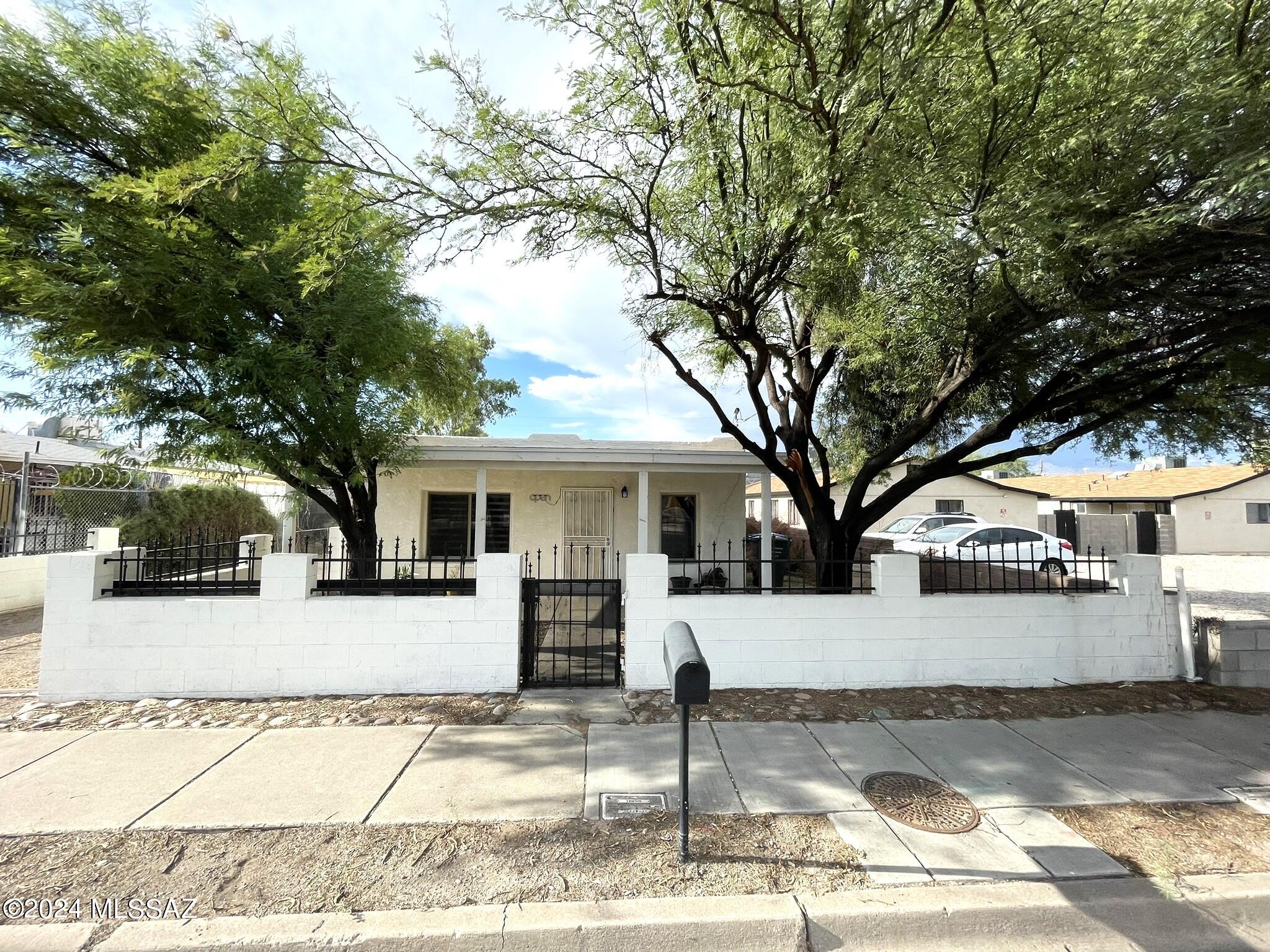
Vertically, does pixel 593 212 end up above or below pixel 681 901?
above

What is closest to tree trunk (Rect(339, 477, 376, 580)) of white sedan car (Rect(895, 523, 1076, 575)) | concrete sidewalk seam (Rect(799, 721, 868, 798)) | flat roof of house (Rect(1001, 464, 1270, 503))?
concrete sidewalk seam (Rect(799, 721, 868, 798))

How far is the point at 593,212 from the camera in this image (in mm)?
5797

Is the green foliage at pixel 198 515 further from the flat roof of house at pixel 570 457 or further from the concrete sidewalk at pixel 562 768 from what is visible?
the concrete sidewalk at pixel 562 768

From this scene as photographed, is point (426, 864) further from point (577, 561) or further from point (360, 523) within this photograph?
point (577, 561)

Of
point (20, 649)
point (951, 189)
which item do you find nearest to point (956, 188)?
point (951, 189)

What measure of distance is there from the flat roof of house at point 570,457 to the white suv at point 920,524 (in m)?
9.46

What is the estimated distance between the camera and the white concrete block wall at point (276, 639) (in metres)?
5.11

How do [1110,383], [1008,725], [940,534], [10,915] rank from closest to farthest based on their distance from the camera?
[10,915]
[1008,725]
[1110,383]
[940,534]

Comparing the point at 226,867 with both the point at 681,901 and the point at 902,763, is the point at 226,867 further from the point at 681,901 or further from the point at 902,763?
the point at 902,763

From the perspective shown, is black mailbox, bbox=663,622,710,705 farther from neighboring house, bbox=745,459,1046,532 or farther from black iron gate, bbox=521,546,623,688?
neighboring house, bbox=745,459,1046,532

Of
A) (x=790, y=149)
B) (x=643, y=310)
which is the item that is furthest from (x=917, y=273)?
(x=643, y=310)

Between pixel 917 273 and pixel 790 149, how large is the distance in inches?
84.6

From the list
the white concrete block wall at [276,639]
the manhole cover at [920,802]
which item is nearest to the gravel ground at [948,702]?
the manhole cover at [920,802]

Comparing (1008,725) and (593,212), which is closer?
(1008,725)
